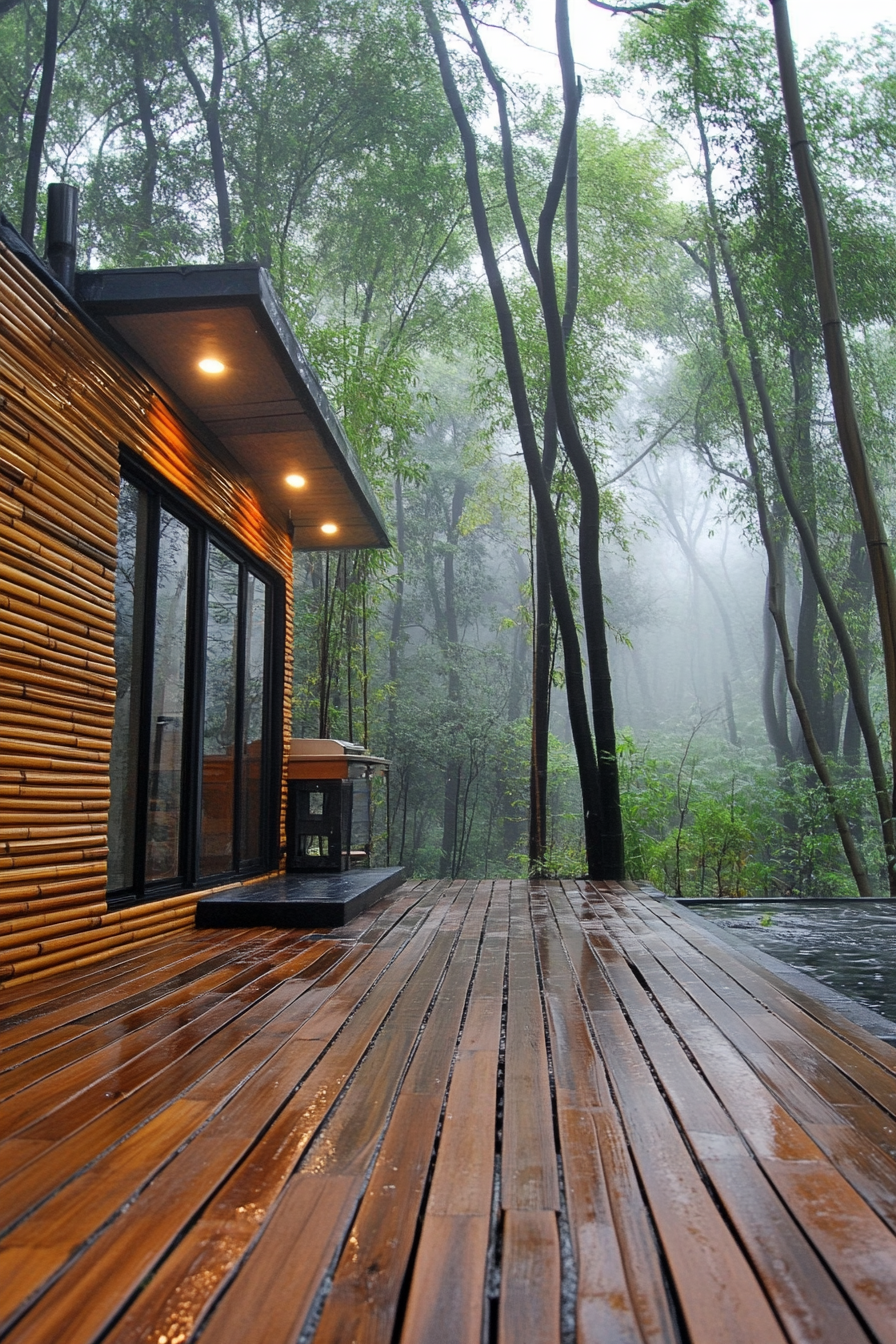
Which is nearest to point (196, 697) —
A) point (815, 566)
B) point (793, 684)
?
point (793, 684)

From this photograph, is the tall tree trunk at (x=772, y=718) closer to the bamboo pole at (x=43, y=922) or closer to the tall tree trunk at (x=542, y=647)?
the tall tree trunk at (x=542, y=647)

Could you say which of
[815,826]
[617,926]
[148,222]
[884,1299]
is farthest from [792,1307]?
[148,222]

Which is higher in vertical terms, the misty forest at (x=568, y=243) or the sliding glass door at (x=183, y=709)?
the misty forest at (x=568, y=243)

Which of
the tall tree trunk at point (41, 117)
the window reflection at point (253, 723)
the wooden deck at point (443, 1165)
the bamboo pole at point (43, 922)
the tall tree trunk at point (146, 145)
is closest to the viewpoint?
the wooden deck at point (443, 1165)

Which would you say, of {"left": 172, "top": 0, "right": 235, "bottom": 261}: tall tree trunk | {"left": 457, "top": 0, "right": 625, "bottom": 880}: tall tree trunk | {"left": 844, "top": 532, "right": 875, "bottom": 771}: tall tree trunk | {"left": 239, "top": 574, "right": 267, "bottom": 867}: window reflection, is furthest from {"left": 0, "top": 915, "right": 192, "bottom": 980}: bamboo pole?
{"left": 844, "top": 532, "right": 875, "bottom": 771}: tall tree trunk

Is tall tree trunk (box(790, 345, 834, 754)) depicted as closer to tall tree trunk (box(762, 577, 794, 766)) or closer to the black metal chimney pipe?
A: tall tree trunk (box(762, 577, 794, 766))

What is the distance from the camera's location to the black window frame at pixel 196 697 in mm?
3430

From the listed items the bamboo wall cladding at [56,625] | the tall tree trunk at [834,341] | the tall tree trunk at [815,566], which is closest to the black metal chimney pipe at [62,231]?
the bamboo wall cladding at [56,625]

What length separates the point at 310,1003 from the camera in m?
2.32

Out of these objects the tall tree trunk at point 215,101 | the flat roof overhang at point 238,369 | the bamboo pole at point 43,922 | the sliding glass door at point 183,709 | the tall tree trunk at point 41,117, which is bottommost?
the bamboo pole at point 43,922

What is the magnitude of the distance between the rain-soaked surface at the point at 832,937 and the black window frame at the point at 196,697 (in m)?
2.34

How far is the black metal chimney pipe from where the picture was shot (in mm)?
2938

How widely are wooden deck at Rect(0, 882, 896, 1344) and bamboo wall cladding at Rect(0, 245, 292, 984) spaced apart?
34 centimetres

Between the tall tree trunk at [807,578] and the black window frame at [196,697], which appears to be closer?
the black window frame at [196,697]
